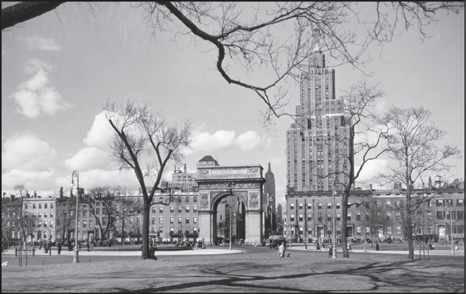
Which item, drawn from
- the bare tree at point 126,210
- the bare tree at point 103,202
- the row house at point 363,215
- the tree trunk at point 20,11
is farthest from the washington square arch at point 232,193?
the tree trunk at point 20,11

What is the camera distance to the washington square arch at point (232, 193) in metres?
81.3

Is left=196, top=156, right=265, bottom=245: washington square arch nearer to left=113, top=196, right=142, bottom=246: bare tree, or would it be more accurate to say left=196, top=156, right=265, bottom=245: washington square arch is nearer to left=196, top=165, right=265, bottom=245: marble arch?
left=196, top=165, right=265, bottom=245: marble arch

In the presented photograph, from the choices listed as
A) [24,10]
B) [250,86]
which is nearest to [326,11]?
[250,86]

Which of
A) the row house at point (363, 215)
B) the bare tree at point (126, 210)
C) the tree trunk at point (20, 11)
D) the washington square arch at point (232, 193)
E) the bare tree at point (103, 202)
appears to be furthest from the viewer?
the row house at point (363, 215)

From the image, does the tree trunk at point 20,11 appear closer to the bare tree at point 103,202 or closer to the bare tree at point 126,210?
the bare tree at point 103,202

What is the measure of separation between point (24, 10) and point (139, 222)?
125m

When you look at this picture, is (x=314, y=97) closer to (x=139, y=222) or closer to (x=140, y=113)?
(x=139, y=222)

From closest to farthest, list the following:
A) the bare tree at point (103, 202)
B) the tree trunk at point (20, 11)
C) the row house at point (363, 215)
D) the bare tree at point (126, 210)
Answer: the tree trunk at point (20, 11), the bare tree at point (103, 202), the bare tree at point (126, 210), the row house at point (363, 215)

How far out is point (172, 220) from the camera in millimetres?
131500

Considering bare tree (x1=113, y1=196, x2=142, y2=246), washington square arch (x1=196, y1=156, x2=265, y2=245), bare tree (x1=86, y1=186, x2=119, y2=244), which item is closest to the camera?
bare tree (x1=86, y1=186, x2=119, y2=244)

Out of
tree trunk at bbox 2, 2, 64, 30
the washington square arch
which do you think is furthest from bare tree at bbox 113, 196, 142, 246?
tree trunk at bbox 2, 2, 64, 30

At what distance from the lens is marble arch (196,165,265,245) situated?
81312mm

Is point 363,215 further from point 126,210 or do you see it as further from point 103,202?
point 103,202

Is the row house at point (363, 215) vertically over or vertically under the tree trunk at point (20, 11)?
under
